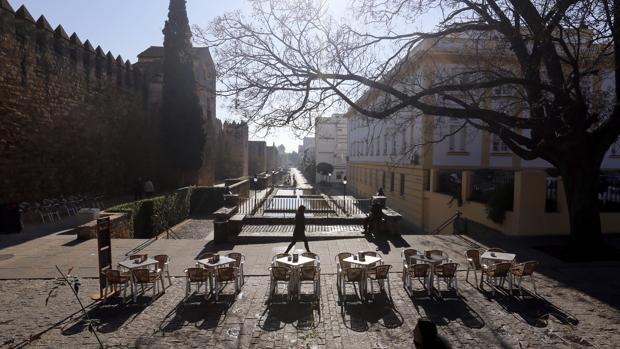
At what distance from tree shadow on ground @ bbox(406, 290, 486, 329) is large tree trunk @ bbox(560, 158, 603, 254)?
5.10 m

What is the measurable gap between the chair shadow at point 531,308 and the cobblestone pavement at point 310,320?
0.05ft

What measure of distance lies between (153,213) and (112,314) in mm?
9615

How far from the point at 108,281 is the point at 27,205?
426 inches

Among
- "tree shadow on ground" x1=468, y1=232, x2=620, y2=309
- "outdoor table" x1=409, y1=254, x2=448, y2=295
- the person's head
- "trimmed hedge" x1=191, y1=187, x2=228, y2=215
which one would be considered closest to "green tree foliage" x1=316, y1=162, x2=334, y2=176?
"trimmed hedge" x1=191, y1=187, x2=228, y2=215

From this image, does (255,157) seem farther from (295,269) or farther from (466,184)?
(295,269)

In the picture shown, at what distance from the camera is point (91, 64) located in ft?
65.5

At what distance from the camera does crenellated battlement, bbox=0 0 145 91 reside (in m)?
14.3

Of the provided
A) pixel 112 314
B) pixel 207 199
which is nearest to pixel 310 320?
pixel 112 314

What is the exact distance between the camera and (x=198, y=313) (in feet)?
20.7

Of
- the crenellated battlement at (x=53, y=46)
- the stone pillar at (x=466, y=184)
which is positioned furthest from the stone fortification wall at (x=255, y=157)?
the stone pillar at (x=466, y=184)

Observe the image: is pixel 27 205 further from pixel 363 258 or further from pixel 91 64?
pixel 363 258

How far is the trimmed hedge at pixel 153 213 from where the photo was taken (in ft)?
45.8

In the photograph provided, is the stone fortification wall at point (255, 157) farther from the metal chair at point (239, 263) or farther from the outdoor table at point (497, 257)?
the outdoor table at point (497, 257)

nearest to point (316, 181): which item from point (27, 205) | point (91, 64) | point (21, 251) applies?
point (91, 64)
